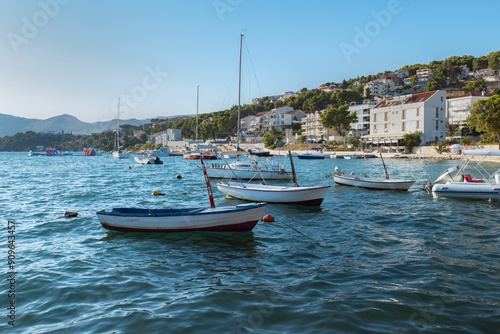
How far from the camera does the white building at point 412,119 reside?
81.9 m

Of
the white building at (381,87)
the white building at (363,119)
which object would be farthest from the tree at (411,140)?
the white building at (381,87)

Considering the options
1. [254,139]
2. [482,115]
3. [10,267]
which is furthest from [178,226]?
[254,139]

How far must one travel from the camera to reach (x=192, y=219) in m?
13.0

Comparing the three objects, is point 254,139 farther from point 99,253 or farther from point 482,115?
point 99,253

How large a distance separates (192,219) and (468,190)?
18248 mm

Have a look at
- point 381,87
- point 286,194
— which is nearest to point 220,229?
point 286,194

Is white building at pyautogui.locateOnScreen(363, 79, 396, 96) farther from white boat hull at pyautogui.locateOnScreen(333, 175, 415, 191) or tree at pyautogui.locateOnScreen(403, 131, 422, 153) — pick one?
white boat hull at pyautogui.locateOnScreen(333, 175, 415, 191)

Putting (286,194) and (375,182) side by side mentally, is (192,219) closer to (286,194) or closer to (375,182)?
(286,194)

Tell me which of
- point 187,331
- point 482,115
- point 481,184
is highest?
point 482,115

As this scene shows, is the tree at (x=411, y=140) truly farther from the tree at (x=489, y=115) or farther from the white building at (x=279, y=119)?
the white building at (x=279, y=119)

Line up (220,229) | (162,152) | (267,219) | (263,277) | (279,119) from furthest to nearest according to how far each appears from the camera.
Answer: (279,119), (162,152), (267,219), (220,229), (263,277)

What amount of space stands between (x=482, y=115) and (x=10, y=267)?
72.4 meters

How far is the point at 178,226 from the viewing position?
13.2m

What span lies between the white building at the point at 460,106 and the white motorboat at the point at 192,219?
10333cm
